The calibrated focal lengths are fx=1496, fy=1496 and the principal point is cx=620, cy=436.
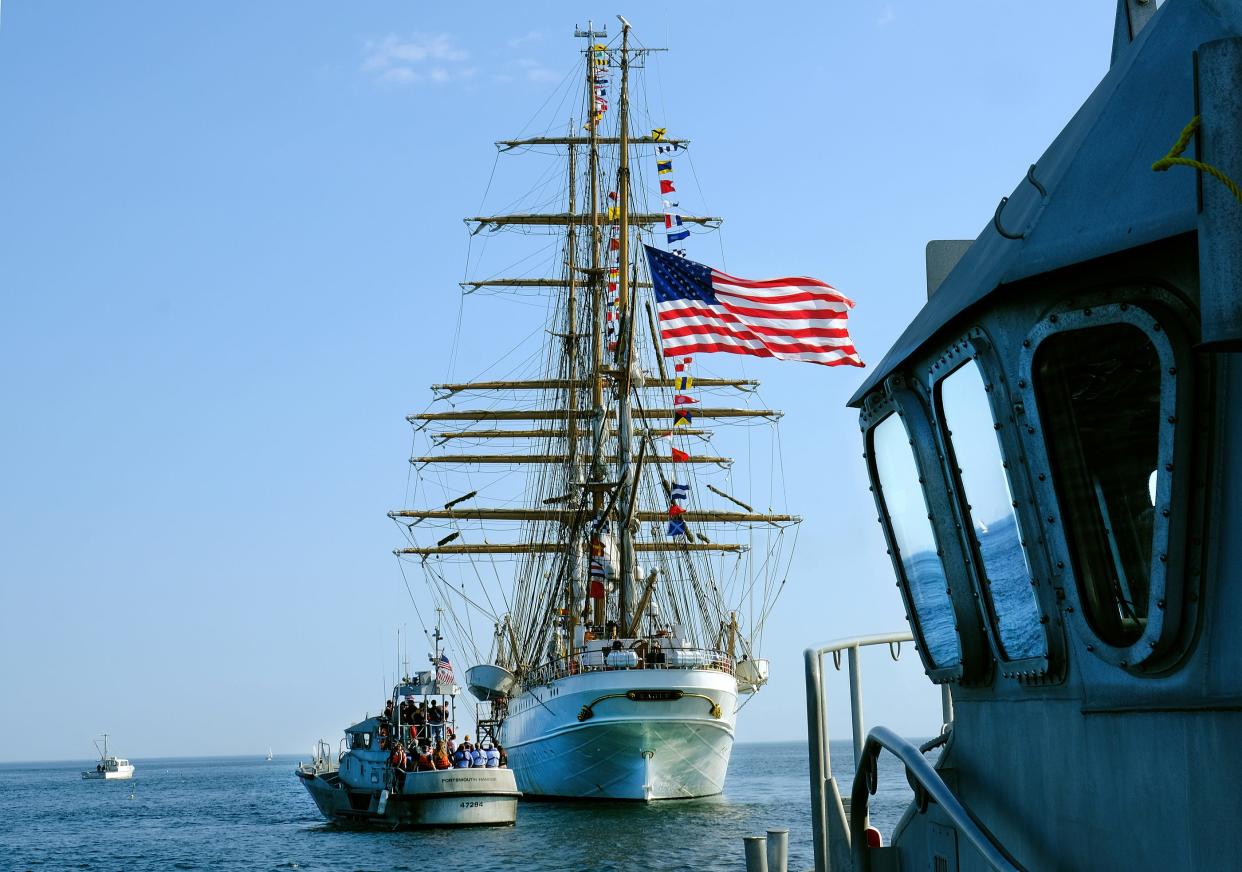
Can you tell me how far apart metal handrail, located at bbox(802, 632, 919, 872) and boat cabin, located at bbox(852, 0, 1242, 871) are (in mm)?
1053

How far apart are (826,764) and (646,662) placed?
141ft

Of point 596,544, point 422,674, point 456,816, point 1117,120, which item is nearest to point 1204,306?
point 1117,120

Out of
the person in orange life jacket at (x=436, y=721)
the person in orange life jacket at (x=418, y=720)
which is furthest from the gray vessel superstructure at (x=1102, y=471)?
the person in orange life jacket at (x=436, y=721)

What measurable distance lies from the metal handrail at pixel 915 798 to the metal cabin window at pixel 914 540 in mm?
373

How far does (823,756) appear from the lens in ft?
20.6

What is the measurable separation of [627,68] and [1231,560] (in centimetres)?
5319

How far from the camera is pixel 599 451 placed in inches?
2409

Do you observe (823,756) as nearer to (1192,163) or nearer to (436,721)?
(1192,163)

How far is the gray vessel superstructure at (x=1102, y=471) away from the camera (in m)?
3.84

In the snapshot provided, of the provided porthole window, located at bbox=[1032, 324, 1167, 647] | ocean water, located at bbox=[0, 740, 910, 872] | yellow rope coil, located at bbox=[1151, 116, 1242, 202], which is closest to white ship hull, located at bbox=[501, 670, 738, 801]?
ocean water, located at bbox=[0, 740, 910, 872]

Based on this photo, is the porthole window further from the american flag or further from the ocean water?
the ocean water

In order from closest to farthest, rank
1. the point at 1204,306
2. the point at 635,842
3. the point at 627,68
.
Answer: the point at 1204,306
the point at 635,842
the point at 627,68

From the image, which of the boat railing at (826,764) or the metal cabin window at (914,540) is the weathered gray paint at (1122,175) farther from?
the boat railing at (826,764)

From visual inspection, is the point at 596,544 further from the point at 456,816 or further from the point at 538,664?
the point at 456,816
